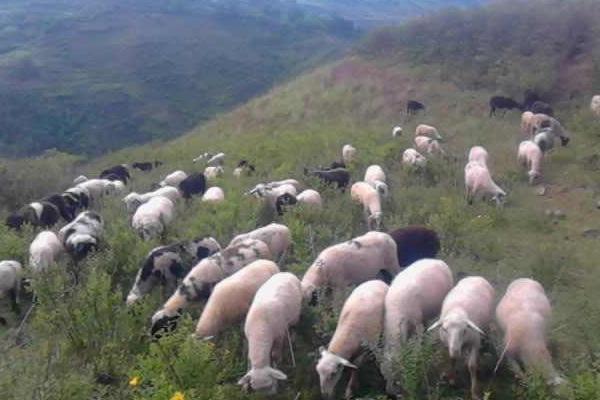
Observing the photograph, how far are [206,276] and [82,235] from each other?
3.40 metres

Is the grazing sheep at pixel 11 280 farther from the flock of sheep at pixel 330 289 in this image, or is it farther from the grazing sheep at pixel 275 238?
the grazing sheep at pixel 275 238

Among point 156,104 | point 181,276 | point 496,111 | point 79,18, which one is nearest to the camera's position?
point 181,276

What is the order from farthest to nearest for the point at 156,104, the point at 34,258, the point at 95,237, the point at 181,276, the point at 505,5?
the point at 156,104 < the point at 505,5 < the point at 95,237 < the point at 34,258 < the point at 181,276

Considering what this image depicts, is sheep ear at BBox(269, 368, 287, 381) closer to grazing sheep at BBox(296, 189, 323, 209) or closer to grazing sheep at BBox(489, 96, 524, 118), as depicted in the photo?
grazing sheep at BBox(296, 189, 323, 209)

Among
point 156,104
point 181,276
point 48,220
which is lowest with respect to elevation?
point 156,104

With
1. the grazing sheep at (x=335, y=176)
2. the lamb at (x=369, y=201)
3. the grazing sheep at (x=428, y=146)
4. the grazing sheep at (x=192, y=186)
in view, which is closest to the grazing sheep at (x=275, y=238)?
the lamb at (x=369, y=201)

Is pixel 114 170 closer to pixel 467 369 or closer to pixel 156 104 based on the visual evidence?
pixel 467 369

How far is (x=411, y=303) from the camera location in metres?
6.69

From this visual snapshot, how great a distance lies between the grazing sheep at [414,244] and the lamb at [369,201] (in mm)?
1823

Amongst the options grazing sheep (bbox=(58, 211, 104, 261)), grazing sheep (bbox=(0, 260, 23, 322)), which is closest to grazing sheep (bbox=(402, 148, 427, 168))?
grazing sheep (bbox=(58, 211, 104, 261))

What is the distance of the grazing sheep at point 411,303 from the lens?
243 inches

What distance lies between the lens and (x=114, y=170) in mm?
20094

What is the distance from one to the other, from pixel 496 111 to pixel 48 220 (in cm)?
1581

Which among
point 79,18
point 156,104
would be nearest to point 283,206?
point 156,104
